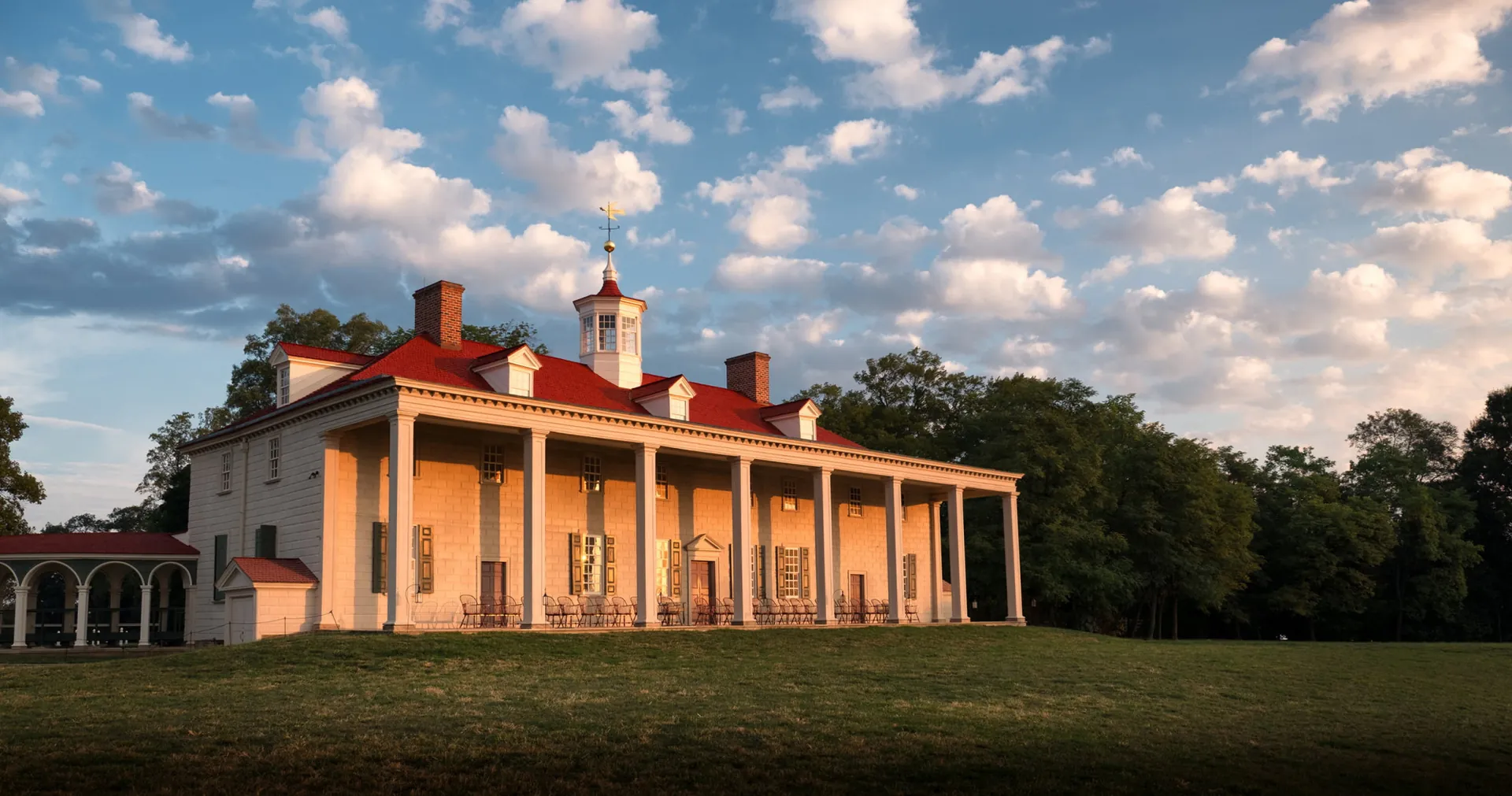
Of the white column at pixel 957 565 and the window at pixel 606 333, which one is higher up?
the window at pixel 606 333

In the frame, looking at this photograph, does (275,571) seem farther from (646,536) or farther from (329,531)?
(646,536)

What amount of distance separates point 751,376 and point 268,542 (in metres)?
18.1

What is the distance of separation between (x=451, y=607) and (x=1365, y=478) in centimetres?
5427

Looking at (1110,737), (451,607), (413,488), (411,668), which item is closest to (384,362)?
(413,488)

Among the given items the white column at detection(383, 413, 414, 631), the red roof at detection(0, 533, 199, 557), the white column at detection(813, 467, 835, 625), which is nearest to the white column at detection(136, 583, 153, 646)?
the red roof at detection(0, 533, 199, 557)

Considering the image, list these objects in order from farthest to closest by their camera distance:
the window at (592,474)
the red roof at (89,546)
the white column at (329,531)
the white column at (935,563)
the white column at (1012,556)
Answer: the white column at (935,563)
the white column at (1012,556)
the window at (592,474)
the red roof at (89,546)
the white column at (329,531)

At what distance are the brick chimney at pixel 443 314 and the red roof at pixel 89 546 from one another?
849cm

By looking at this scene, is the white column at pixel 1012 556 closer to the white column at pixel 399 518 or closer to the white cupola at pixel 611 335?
the white cupola at pixel 611 335

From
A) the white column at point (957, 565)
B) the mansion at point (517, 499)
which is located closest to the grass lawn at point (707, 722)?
the mansion at point (517, 499)

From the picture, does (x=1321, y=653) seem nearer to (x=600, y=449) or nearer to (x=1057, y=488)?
(x=1057, y=488)

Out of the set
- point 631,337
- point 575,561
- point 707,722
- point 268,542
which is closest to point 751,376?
point 631,337

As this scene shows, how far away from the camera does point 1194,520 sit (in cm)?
4997

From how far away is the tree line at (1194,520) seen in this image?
4719cm

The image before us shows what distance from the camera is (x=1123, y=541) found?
4712cm
